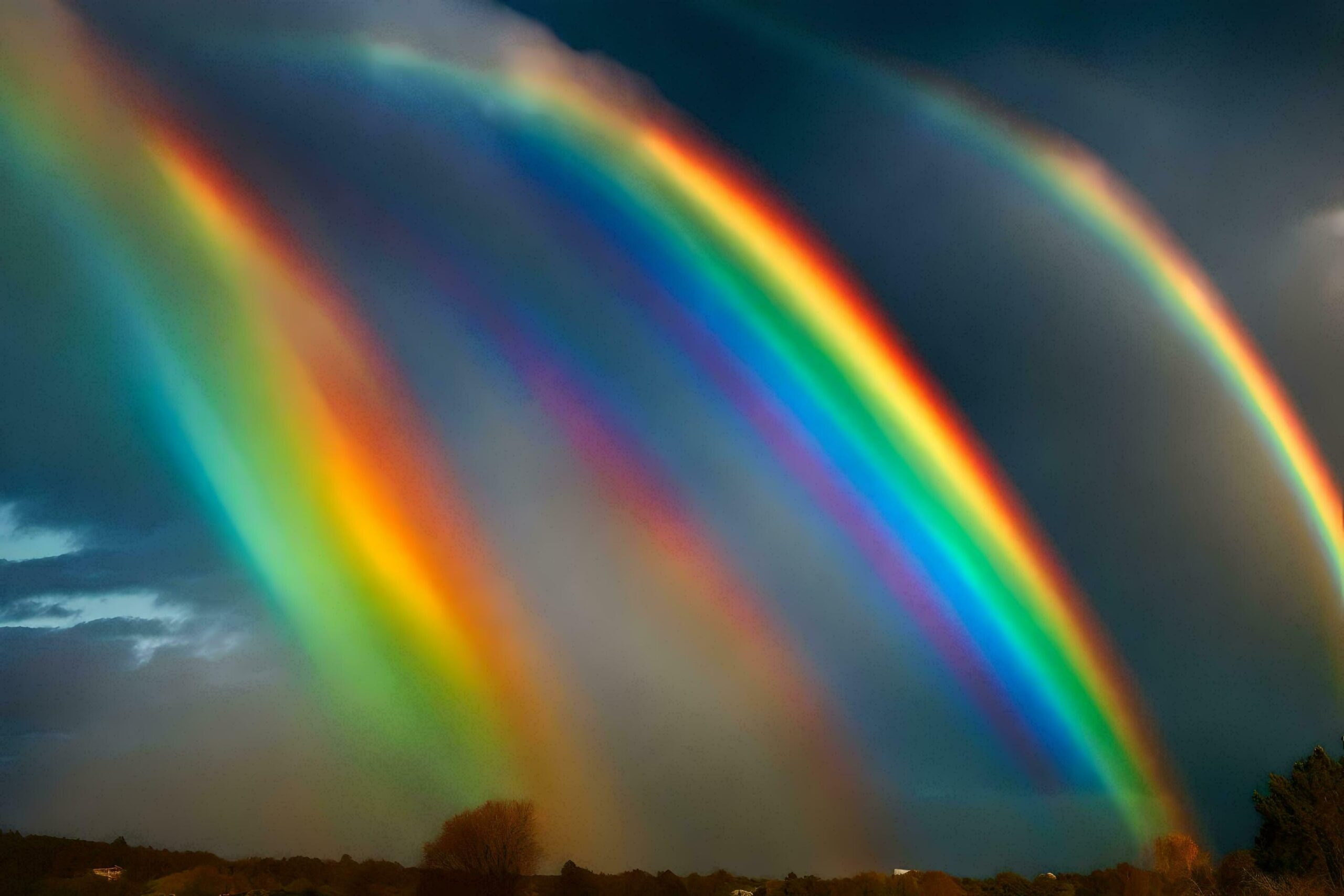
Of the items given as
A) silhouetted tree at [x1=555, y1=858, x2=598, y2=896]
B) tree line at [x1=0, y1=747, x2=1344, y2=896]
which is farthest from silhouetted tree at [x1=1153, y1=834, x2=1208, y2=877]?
silhouetted tree at [x1=555, y1=858, x2=598, y2=896]

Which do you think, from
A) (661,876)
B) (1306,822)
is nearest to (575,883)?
(661,876)

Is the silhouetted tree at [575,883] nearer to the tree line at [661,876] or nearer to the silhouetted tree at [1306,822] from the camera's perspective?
the tree line at [661,876]

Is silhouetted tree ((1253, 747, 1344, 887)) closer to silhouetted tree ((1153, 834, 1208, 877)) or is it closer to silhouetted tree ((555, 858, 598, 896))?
silhouetted tree ((1153, 834, 1208, 877))

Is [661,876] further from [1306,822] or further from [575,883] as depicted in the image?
[1306,822]

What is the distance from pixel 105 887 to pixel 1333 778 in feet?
248

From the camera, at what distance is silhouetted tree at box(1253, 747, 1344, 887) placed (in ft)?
165

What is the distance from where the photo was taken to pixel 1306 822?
50.9m

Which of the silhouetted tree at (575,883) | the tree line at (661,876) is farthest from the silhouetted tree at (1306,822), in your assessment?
the silhouetted tree at (575,883)

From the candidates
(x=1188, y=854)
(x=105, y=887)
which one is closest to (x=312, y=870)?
(x=105, y=887)

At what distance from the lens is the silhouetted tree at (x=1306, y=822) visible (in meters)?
50.2

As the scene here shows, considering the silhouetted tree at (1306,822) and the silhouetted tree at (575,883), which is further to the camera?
the silhouetted tree at (575,883)

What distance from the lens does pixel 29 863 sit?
281 ft

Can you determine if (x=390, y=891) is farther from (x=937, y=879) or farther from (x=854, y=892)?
(x=937, y=879)

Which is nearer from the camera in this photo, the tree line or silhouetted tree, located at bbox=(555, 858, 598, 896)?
the tree line
